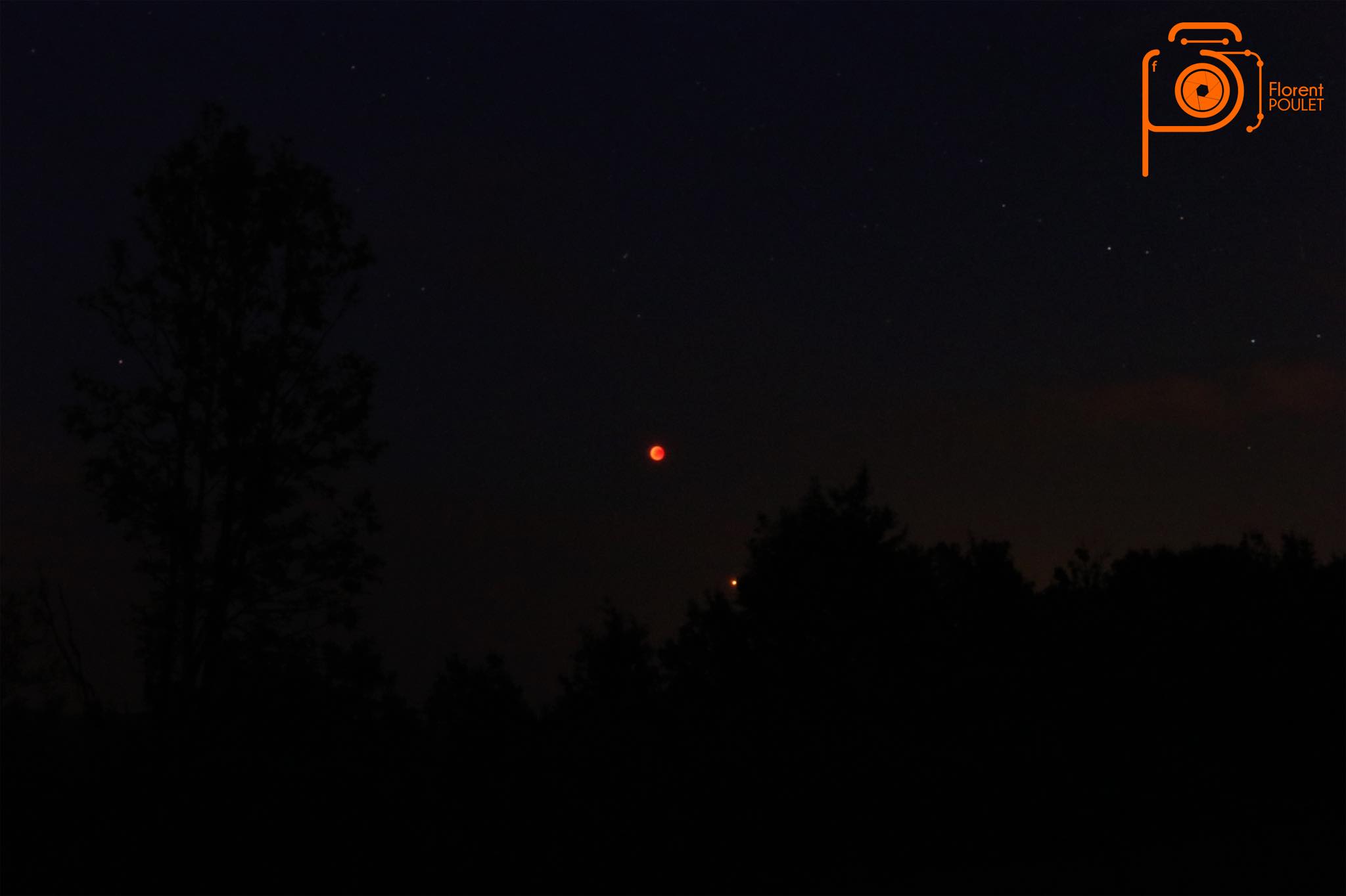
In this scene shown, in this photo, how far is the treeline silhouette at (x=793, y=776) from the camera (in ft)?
28.7

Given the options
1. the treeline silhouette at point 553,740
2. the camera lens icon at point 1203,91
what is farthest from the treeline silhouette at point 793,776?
the camera lens icon at point 1203,91

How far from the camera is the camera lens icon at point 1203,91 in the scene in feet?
37.1

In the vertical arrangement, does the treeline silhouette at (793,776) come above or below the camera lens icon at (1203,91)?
below

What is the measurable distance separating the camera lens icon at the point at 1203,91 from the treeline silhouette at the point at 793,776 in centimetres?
654

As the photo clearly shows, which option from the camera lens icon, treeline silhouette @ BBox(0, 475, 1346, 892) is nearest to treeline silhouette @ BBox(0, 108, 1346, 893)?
treeline silhouette @ BBox(0, 475, 1346, 892)

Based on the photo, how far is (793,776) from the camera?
10.6m

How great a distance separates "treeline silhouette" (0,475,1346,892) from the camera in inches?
344

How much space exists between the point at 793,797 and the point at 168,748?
546 centimetres

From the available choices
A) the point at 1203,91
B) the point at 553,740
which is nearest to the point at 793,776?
the point at 553,740

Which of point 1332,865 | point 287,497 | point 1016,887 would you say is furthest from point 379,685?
point 1332,865

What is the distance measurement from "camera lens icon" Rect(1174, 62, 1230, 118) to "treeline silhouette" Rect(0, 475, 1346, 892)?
6540 millimetres

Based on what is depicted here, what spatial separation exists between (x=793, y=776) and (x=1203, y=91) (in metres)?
7.95

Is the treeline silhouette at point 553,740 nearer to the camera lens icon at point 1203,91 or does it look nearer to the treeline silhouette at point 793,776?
the treeline silhouette at point 793,776

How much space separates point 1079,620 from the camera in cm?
1480
